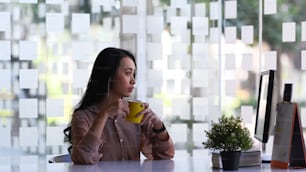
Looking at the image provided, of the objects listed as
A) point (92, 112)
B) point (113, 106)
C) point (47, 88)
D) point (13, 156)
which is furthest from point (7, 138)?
point (113, 106)

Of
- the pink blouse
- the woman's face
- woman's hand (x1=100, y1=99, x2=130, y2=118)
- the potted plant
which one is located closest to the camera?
the potted plant

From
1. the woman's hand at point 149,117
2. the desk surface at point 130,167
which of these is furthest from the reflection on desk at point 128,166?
the woman's hand at point 149,117

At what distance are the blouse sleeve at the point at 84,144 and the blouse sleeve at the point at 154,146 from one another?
0.21 metres

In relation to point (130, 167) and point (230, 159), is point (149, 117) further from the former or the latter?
point (230, 159)

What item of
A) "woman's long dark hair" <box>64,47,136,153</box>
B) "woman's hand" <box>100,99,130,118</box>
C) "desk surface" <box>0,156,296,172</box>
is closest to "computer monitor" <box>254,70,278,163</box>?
"desk surface" <box>0,156,296,172</box>

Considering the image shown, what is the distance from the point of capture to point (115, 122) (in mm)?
1858

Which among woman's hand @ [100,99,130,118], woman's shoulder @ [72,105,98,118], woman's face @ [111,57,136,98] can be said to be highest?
woman's face @ [111,57,136,98]

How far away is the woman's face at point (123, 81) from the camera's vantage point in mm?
1850

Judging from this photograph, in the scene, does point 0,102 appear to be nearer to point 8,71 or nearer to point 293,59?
point 8,71

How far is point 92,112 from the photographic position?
1.84m

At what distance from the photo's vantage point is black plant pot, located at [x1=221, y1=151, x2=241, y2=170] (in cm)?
151

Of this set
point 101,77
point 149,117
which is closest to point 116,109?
point 149,117

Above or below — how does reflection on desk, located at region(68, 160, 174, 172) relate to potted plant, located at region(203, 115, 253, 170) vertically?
below

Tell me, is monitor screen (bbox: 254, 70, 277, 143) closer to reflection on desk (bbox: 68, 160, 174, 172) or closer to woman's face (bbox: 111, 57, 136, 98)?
reflection on desk (bbox: 68, 160, 174, 172)
